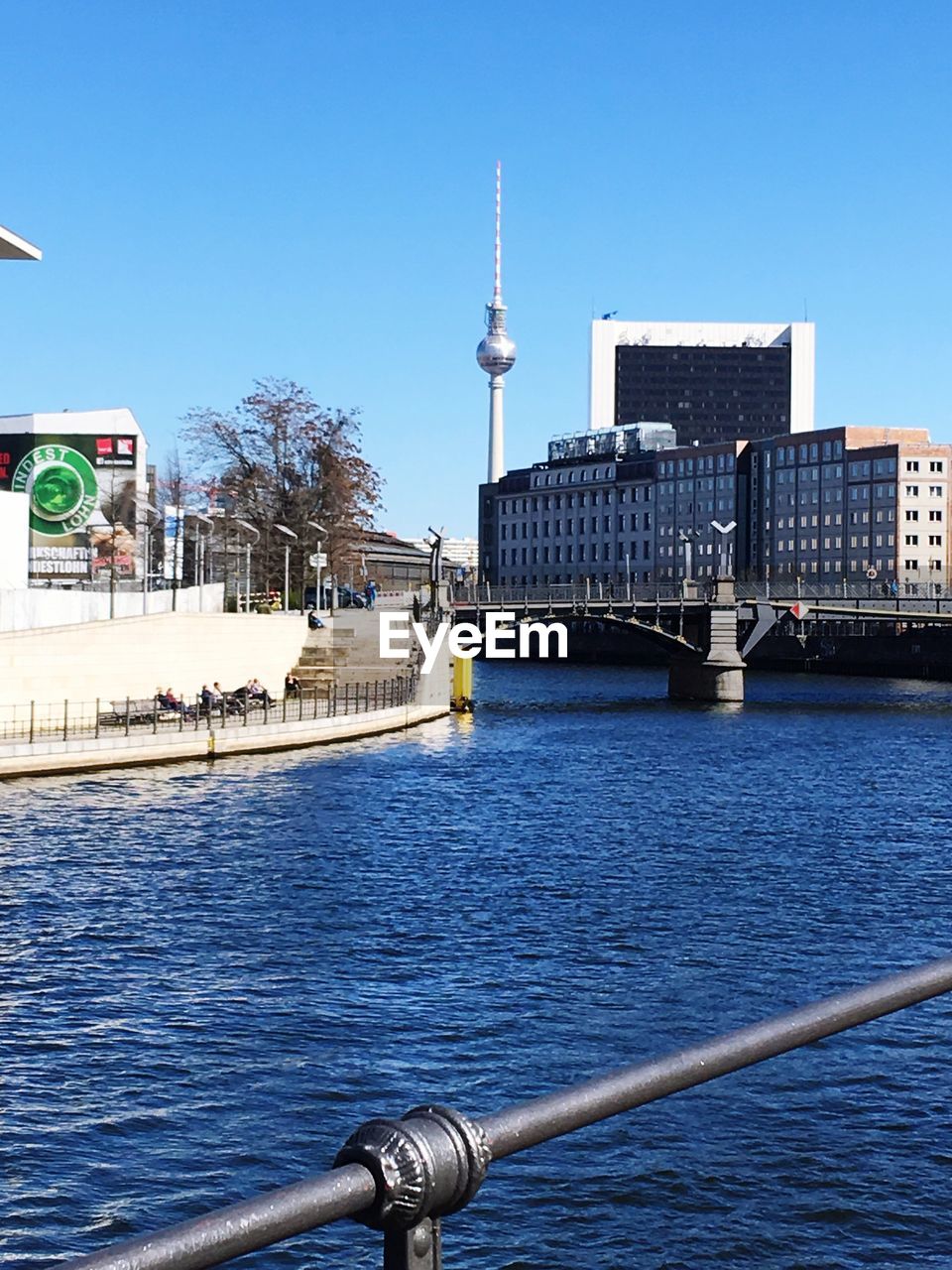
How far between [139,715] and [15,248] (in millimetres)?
22171

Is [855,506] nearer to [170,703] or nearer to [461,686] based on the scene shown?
[461,686]

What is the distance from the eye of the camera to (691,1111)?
60.1ft

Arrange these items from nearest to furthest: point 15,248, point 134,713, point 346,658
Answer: point 134,713, point 15,248, point 346,658

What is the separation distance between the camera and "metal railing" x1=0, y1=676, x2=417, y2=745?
5078cm

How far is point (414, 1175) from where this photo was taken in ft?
8.57

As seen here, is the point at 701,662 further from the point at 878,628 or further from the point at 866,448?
the point at 866,448

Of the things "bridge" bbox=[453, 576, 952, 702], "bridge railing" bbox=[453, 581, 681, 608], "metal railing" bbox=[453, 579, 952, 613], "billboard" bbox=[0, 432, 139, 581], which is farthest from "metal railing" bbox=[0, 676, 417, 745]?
"bridge railing" bbox=[453, 581, 681, 608]

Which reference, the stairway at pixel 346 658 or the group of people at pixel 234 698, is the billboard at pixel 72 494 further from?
the group of people at pixel 234 698

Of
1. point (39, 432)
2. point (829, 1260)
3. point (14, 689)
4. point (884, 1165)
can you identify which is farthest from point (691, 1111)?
point (39, 432)

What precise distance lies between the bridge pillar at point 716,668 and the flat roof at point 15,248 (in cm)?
5025

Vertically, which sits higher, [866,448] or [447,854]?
[866,448]

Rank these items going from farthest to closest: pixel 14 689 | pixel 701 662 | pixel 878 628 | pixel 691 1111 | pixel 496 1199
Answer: pixel 878 628
pixel 701 662
pixel 14 689
pixel 691 1111
pixel 496 1199

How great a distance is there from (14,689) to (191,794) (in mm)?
11309

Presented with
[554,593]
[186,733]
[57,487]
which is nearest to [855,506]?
[554,593]
